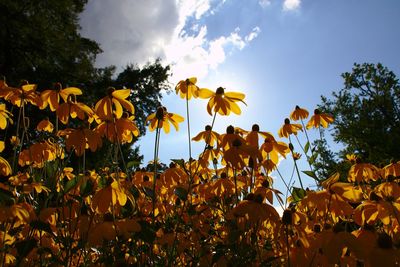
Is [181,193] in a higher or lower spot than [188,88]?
lower

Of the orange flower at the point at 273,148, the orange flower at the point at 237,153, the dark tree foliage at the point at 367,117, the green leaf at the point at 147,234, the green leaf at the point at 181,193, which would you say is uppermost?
the dark tree foliage at the point at 367,117

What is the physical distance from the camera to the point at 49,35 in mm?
16016

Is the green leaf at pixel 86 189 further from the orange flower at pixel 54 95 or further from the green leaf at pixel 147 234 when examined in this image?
the orange flower at pixel 54 95

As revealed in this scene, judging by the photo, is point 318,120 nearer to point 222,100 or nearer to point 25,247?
point 222,100

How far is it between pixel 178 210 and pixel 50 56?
14892 mm

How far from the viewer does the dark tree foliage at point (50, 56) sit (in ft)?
A: 50.6

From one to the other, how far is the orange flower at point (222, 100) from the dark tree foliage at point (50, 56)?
12215 millimetres

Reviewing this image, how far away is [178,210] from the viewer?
335cm

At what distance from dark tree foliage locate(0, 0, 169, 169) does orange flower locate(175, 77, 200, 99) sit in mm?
11983

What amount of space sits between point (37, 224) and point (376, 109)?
20.2 meters

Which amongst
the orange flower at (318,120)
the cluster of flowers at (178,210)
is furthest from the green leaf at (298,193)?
the orange flower at (318,120)

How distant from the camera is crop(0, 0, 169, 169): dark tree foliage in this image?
50.6 ft

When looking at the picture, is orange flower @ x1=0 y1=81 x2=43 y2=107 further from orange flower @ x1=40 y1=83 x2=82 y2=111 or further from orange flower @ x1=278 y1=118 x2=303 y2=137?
orange flower @ x1=278 y1=118 x2=303 y2=137

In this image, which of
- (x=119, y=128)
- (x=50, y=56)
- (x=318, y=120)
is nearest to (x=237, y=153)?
(x=119, y=128)
